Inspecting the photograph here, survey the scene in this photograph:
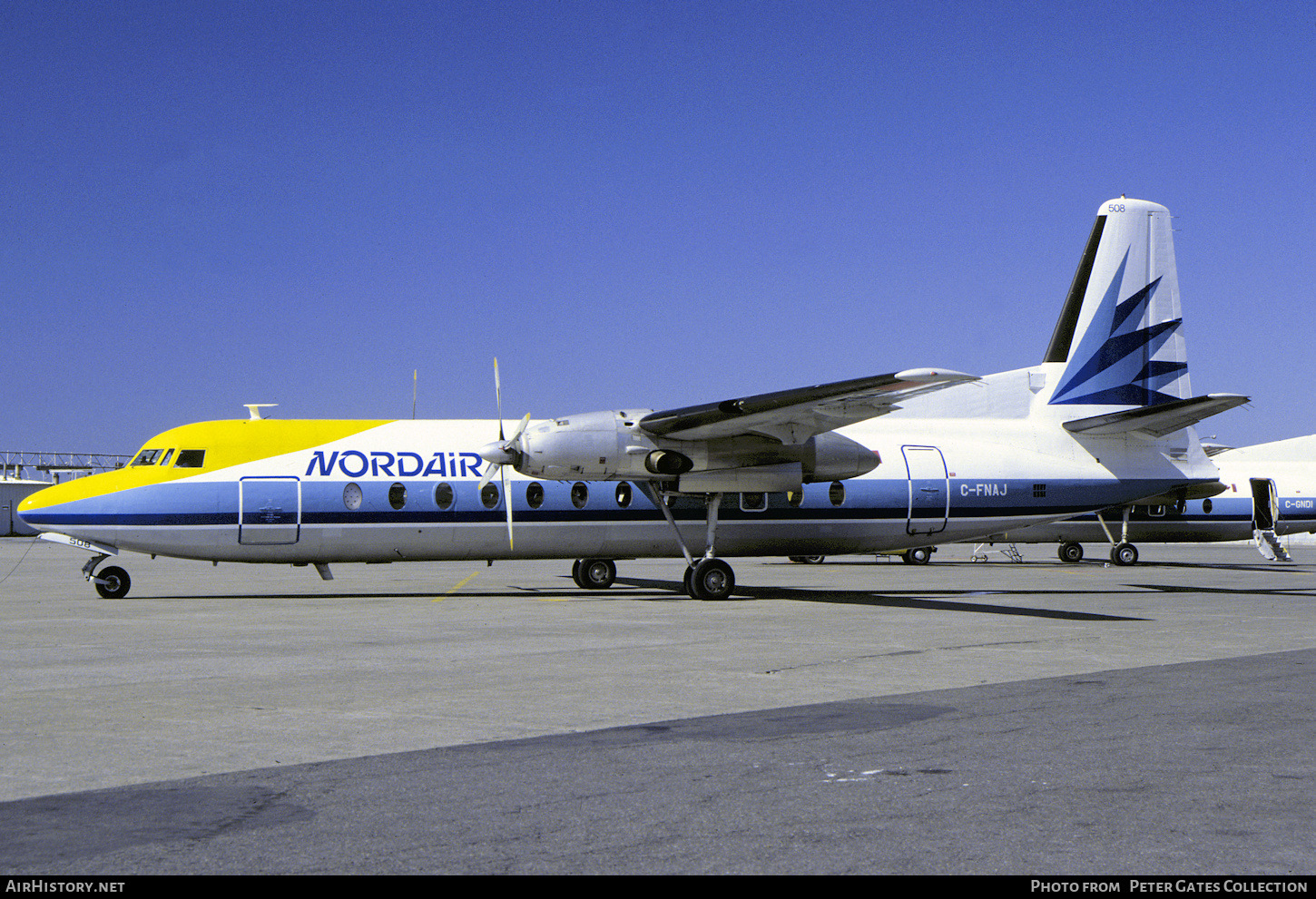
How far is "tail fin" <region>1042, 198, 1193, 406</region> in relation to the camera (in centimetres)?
A: 2352

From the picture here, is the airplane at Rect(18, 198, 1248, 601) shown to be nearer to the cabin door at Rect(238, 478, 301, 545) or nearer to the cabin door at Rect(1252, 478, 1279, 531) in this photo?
the cabin door at Rect(238, 478, 301, 545)

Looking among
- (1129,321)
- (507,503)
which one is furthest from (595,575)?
(1129,321)

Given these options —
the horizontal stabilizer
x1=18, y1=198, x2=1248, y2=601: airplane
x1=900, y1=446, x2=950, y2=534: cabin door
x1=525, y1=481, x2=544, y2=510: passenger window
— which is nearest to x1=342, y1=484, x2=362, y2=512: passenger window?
x1=18, y1=198, x2=1248, y2=601: airplane

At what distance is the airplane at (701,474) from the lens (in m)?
18.7

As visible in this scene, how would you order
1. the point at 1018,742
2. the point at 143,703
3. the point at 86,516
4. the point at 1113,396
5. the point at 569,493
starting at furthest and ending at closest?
the point at 1113,396 < the point at 569,493 < the point at 86,516 < the point at 143,703 < the point at 1018,742

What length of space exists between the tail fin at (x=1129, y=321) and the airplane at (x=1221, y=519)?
1210cm

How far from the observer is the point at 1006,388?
2466 cm

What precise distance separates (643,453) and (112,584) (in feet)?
31.2

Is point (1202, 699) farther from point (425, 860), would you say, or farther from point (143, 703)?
point (143, 703)

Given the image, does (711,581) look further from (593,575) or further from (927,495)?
(927,495)

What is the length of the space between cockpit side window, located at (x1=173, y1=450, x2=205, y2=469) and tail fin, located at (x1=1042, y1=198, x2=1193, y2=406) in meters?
16.9

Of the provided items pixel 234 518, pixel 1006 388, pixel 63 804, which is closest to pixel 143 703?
pixel 63 804

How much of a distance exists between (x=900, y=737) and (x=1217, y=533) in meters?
36.0

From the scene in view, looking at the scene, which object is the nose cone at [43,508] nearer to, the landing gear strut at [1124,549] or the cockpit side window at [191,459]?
the cockpit side window at [191,459]
